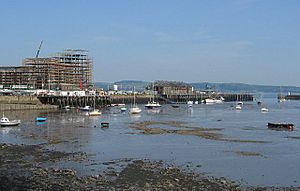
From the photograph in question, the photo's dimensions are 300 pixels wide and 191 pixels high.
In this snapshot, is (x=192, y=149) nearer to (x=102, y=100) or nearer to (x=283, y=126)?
(x=283, y=126)

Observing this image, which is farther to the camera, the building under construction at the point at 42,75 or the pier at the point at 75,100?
the building under construction at the point at 42,75

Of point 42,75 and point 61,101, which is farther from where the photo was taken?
point 42,75

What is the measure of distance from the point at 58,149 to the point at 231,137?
21555mm

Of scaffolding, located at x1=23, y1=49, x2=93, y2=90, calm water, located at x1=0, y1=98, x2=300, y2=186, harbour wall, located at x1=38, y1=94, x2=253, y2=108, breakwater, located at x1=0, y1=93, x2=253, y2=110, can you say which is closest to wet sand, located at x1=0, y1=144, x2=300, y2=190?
calm water, located at x1=0, y1=98, x2=300, y2=186

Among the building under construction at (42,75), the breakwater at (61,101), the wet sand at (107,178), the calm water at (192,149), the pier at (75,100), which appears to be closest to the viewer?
the wet sand at (107,178)

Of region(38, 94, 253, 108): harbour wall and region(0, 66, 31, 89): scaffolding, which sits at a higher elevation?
region(0, 66, 31, 89): scaffolding

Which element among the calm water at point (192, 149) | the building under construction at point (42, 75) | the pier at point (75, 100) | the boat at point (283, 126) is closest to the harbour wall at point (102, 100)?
the pier at point (75, 100)

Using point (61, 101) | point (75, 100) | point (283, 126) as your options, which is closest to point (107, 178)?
point (283, 126)

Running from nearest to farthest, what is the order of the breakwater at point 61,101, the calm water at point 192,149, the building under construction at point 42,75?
the calm water at point 192,149
the breakwater at point 61,101
the building under construction at point 42,75

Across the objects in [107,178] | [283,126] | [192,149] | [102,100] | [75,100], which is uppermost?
[75,100]

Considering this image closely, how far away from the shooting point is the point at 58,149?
39.5 metres

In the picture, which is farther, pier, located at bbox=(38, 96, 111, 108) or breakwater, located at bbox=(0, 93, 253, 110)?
pier, located at bbox=(38, 96, 111, 108)

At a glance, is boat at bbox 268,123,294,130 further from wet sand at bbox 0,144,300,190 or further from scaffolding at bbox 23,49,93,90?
scaffolding at bbox 23,49,93,90

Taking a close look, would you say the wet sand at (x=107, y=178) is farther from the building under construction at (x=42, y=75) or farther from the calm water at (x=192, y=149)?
the building under construction at (x=42, y=75)
